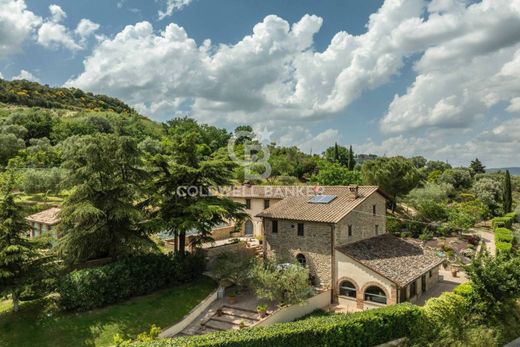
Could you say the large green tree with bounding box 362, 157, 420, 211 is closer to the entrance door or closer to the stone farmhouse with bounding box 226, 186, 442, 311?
the entrance door

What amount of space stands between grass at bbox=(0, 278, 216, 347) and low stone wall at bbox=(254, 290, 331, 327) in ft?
16.5

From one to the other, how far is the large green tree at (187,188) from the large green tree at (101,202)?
2217 millimetres

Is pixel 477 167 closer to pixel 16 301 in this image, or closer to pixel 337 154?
pixel 337 154

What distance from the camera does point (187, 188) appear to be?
25.8 metres

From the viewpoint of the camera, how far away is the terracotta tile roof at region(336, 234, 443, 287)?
22.1 metres

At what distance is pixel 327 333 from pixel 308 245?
9.51 m

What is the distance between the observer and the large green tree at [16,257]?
17.5m

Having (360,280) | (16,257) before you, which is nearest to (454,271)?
(360,280)

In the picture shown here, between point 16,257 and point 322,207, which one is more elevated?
point 322,207

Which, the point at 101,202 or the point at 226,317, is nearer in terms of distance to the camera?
the point at 226,317

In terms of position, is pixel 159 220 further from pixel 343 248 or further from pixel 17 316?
pixel 343 248

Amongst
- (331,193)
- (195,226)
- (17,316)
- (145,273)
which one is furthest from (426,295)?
(17,316)

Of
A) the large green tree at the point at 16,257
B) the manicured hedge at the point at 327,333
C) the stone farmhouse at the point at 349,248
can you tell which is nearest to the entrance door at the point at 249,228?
the stone farmhouse at the point at 349,248

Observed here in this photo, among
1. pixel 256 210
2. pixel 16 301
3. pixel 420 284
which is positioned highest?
pixel 256 210
